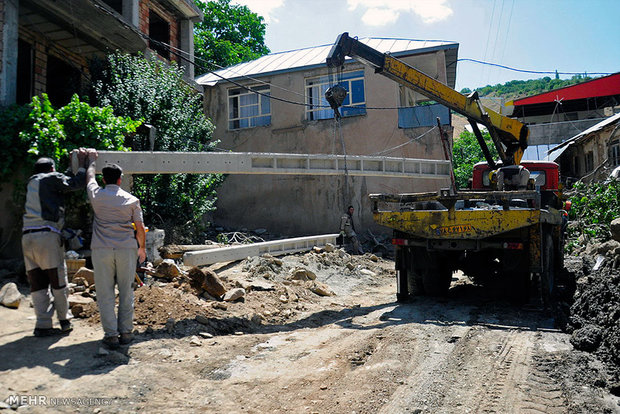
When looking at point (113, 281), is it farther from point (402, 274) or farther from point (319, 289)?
point (319, 289)

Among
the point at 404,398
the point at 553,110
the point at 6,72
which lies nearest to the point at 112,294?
the point at 404,398

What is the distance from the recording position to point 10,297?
5836mm

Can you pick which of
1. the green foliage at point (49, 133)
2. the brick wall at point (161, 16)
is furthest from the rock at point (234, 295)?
the brick wall at point (161, 16)

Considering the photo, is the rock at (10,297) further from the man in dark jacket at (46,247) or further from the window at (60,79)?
the window at (60,79)

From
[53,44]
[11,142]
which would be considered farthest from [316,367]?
[53,44]

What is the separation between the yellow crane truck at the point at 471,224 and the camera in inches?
256

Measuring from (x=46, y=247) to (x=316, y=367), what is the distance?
3.08 metres

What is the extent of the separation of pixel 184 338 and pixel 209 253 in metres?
3.56

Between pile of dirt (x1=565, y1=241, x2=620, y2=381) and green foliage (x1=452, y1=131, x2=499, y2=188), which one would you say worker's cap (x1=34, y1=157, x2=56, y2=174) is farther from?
green foliage (x1=452, y1=131, x2=499, y2=188)

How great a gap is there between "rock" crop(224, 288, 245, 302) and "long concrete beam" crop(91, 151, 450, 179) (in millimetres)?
1990

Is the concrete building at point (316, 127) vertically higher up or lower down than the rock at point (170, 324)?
higher up

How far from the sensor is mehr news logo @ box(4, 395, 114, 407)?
356cm

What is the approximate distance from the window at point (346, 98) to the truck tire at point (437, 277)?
10882 millimetres

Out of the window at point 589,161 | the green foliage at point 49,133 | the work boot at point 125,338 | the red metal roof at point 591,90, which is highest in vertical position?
the red metal roof at point 591,90
